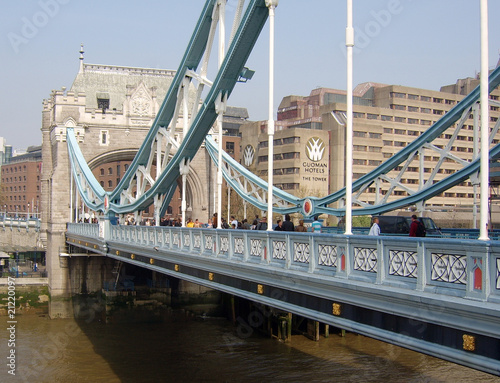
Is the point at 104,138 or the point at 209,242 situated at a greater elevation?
the point at 104,138

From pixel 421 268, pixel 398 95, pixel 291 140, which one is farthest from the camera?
pixel 398 95

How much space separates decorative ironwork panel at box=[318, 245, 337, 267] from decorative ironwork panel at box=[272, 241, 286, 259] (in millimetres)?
1376

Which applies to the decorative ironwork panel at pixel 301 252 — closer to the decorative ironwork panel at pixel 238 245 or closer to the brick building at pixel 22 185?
the decorative ironwork panel at pixel 238 245

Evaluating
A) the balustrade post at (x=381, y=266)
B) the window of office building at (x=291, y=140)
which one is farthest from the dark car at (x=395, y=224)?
the window of office building at (x=291, y=140)

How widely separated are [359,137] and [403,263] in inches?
2645

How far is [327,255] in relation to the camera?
9945mm

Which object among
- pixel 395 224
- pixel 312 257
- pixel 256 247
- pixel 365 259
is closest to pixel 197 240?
pixel 256 247

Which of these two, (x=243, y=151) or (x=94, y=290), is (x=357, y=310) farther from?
(x=243, y=151)

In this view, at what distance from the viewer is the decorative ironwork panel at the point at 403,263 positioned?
8099mm

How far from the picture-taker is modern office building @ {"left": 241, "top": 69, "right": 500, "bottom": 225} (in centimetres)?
7219

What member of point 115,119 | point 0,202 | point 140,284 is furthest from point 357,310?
point 0,202

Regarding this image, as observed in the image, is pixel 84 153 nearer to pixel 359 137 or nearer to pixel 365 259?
pixel 365 259

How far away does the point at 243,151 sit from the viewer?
3162 inches

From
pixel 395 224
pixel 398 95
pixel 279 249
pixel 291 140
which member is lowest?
pixel 279 249
